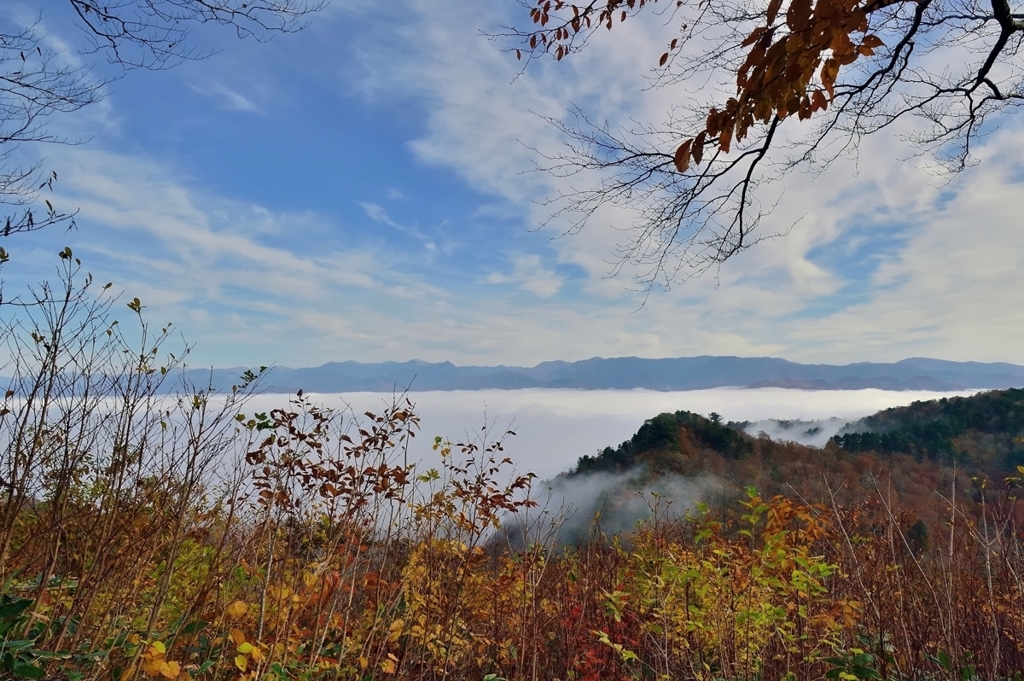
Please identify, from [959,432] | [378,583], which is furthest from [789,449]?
[378,583]

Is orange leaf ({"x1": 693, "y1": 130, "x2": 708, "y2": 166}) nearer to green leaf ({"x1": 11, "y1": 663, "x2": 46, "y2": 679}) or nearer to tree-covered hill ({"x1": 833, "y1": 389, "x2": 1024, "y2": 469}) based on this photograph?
green leaf ({"x1": 11, "y1": 663, "x2": 46, "y2": 679})

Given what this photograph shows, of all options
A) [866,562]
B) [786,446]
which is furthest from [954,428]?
[866,562]

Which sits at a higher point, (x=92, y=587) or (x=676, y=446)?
(x=92, y=587)

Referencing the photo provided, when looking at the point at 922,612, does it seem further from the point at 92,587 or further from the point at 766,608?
the point at 92,587

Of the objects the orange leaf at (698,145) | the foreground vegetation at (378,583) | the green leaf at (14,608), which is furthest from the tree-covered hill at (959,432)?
the green leaf at (14,608)

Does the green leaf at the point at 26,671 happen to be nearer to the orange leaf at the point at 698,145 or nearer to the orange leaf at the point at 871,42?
the orange leaf at the point at 698,145

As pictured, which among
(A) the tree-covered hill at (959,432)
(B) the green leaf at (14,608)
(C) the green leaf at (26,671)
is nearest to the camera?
(C) the green leaf at (26,671)

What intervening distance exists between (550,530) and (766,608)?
59.7 inches

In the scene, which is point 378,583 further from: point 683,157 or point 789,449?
point 789,449

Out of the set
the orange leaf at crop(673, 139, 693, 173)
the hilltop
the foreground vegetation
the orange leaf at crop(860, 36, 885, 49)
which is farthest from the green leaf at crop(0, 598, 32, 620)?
the hilltop

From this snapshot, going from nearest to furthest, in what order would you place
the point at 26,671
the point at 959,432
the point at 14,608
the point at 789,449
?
the point at 26,671 < the point at 14,608 < the point at 959,432 < the point at 789,449

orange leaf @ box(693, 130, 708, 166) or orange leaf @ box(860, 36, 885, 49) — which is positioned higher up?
orange leaf @ box(860, 36, 885, 49)

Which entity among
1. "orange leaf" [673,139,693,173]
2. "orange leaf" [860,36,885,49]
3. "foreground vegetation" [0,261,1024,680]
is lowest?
"foreground vegetation" [0,261,1024,680]

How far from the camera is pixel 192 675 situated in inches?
104
